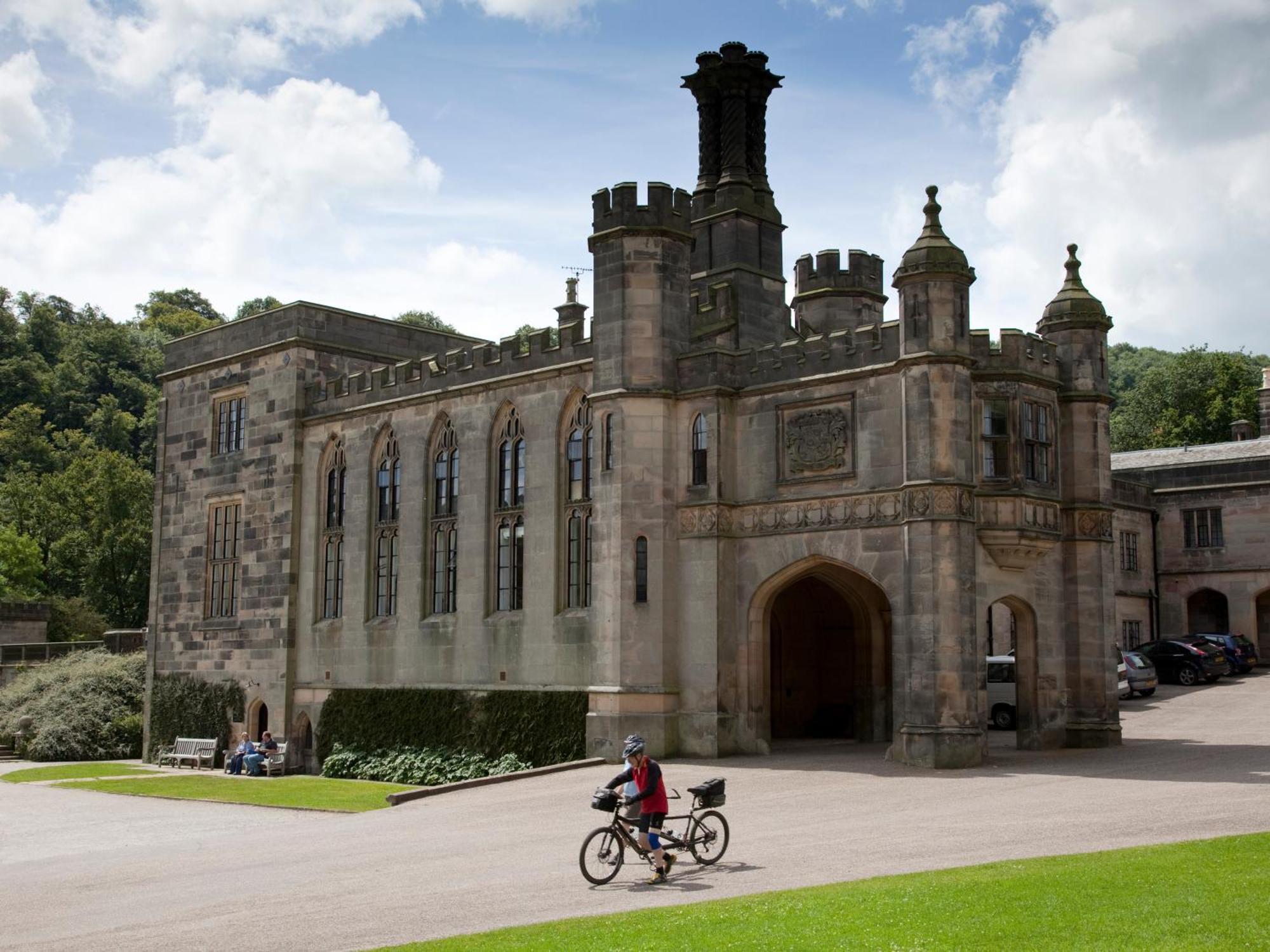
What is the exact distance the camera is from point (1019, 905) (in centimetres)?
1184

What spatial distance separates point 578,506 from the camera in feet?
103

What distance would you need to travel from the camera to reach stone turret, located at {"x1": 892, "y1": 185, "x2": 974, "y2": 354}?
2562 centimetres

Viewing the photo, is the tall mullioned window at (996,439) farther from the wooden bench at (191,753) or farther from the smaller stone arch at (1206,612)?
the smaller stone arch at (1206,612)

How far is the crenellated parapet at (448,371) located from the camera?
32.0 metres

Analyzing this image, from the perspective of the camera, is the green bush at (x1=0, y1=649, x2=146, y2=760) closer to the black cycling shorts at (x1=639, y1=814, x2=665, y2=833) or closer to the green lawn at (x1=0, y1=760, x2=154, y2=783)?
the green lawn at (x1=0, y1=760, x2=154, y2=783)

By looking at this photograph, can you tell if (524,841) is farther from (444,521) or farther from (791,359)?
(444,521)

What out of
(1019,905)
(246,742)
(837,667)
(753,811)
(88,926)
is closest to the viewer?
(1019,905)

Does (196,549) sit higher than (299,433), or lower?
Result: lower

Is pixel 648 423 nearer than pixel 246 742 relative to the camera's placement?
Yes

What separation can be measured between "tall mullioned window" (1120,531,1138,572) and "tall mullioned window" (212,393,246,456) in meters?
28.5

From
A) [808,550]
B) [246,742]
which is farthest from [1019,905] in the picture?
[246,742]

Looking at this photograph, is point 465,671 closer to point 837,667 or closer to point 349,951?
point 837,667

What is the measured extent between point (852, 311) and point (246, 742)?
62.6ft

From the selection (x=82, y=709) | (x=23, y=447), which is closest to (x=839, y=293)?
(x=82, y=709)
